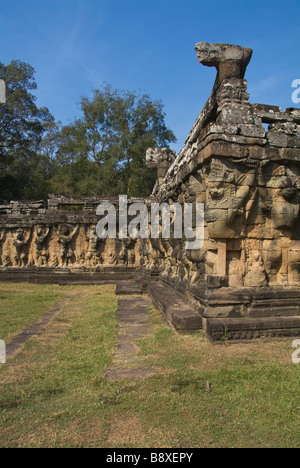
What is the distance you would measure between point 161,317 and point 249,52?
4655 mm

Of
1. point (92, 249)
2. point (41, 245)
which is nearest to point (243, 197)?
point (92, 249)

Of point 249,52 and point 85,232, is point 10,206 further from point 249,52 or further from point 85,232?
point 249,52

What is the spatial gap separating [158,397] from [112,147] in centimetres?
2622

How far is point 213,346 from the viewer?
4090 mm

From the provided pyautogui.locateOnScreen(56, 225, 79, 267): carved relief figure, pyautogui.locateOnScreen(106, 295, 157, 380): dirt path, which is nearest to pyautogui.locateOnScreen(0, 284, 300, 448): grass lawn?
pyautogui.locateOnScreen(106, 295, 157, 380): dirt path

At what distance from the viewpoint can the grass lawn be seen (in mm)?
2285

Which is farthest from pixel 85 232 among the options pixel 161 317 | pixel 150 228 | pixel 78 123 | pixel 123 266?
pixel 78 123

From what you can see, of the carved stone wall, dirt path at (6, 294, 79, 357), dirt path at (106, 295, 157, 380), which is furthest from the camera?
the carved stone wall

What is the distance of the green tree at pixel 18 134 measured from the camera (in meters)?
25.6

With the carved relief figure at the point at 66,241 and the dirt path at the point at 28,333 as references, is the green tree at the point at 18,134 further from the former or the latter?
the dirt path at the point at 28,333

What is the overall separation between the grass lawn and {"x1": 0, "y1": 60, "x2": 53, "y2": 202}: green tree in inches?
965

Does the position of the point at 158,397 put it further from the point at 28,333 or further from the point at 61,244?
the point at 61,244

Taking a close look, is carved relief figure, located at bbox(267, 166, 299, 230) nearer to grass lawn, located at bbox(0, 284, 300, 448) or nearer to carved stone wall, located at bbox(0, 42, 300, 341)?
carved stone wall, located at bbox(0, 42, 300, 341)

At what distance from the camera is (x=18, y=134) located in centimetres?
2678
